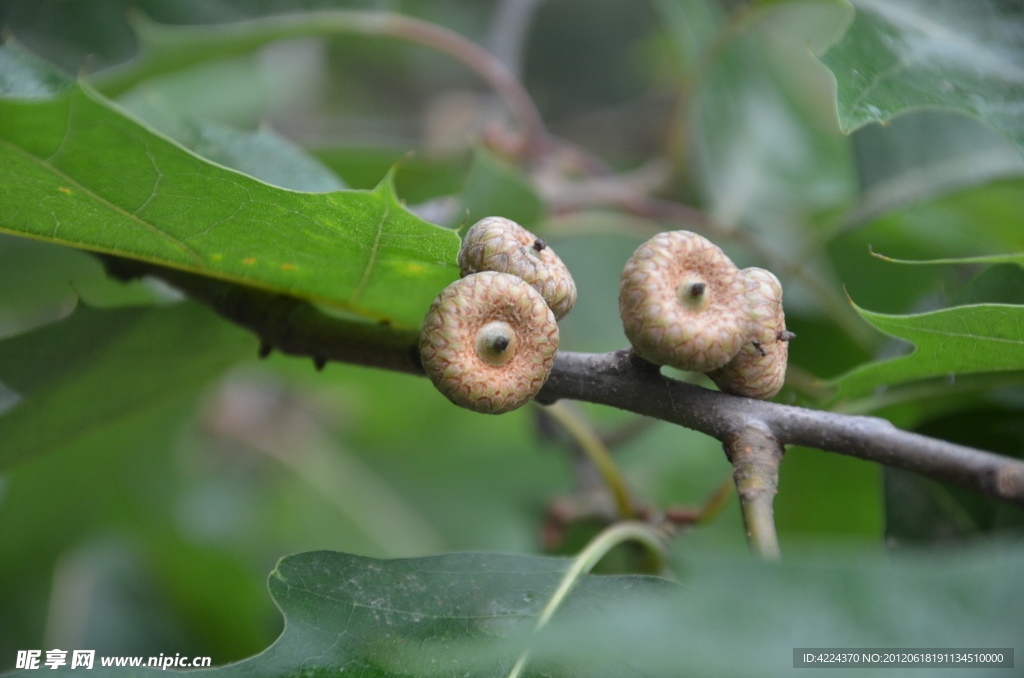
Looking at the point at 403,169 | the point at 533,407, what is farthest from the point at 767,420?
the point at 403,169

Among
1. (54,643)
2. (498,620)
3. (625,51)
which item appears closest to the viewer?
(498,620)

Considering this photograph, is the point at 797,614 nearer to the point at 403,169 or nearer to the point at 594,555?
the point at 594,555

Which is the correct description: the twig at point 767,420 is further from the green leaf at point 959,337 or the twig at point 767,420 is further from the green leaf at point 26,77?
the green leaf at point 26,77

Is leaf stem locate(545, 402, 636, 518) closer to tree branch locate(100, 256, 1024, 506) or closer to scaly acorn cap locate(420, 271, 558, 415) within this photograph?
tree branch locate(100, 256, 1024, 506)

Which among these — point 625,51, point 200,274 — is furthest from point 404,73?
point 200,274

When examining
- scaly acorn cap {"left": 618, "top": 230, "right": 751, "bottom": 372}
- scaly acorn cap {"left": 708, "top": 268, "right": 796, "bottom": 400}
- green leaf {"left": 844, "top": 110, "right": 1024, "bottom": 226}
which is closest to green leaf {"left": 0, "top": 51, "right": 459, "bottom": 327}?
scaly acorn cap {"left": 618, "top": 230, "right": 751, "bottom": 372}

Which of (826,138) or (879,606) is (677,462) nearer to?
(826,138)

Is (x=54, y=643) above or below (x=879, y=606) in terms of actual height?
above
